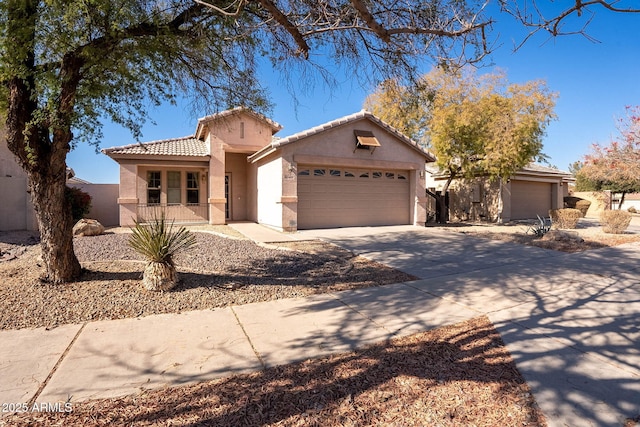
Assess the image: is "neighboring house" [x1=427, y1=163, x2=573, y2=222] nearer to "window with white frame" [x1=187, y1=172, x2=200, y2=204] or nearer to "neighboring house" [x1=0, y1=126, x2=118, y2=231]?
"window with white frame" [x1=187, y1=172, x2=200, y2=204]

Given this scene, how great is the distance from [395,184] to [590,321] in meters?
11.5

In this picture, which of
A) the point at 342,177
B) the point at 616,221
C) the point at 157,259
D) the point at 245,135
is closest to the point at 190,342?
the point at 157,259

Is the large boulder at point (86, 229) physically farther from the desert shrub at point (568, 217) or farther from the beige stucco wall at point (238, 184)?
the desert shrub at point (568, 217)

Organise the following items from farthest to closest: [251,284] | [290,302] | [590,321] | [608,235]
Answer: [608,235], [251,284], [290,302], [590,321]

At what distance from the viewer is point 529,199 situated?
21594mm

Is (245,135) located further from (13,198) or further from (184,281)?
(184,281)

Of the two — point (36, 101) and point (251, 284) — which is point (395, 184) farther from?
point (36, 101)

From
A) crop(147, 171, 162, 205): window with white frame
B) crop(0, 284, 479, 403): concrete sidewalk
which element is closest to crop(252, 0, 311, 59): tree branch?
crop(0, 284, 479, 403): concrete sidewalk

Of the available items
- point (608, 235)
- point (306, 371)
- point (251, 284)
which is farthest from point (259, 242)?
point (608, 235)

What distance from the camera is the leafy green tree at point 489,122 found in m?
16.3

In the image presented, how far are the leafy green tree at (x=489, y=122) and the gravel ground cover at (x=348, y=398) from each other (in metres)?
14.4

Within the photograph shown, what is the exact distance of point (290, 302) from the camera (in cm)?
541

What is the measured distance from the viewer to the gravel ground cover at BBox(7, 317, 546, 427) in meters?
2.61

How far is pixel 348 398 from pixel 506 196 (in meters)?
20.2
